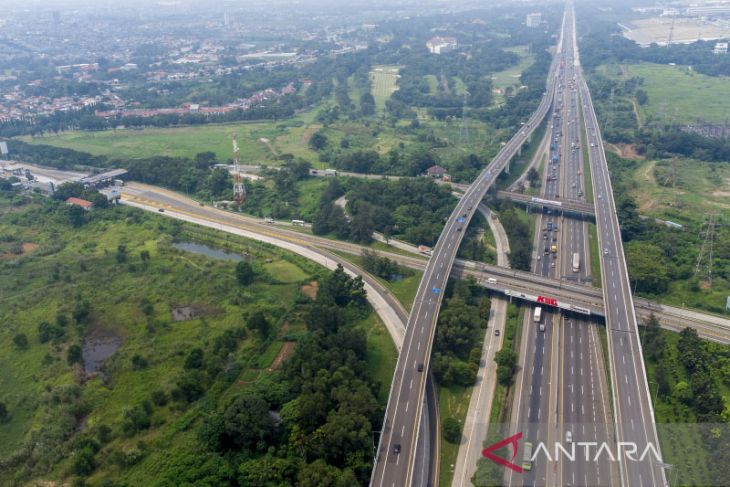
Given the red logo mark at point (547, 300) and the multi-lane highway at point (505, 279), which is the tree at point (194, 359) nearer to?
the multi-lane highway at point (505, 279)

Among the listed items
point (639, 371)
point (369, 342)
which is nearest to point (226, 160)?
point (369, 342)

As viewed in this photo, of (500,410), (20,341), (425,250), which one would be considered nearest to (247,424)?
(500,410)

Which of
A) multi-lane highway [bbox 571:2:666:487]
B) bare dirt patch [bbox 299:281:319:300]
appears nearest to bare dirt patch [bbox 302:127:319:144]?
bare dirt patch [bbox 299:281:319:300]

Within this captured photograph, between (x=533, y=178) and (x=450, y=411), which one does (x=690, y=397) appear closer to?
(x=450, y=411)

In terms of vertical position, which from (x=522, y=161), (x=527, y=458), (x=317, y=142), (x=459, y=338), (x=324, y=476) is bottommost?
(x=527, y=458)

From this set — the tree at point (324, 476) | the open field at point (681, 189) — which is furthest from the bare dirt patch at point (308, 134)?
the tree at point (324, 476)

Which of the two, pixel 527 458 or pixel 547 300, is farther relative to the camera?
pixel 547 300
